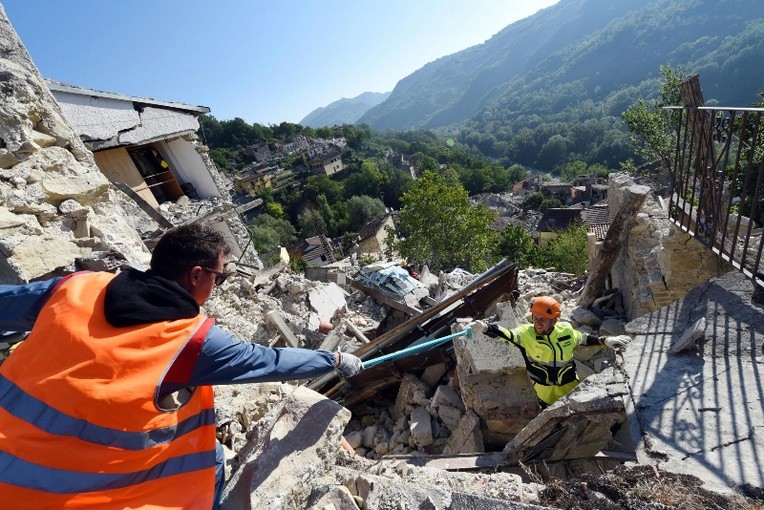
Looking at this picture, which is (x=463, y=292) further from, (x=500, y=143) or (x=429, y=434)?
(x=500, y=143)

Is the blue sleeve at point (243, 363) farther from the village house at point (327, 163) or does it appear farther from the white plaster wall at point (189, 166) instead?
the village house at point (327, 163)

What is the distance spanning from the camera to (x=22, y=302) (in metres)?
1.96

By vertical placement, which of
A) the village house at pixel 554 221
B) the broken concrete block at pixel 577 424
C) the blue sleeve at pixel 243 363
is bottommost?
the village house at pixel 554 221

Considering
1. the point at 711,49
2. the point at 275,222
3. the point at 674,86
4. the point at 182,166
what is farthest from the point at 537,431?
the point at 711,49

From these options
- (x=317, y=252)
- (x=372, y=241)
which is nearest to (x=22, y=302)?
(x=317, y=252)

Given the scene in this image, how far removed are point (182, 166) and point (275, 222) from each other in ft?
123

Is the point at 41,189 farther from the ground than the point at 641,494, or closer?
farther from the ground

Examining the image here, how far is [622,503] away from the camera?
1.87 meters

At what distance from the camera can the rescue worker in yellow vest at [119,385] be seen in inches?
57.6

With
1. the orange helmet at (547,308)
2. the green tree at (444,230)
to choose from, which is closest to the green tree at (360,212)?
A: the green tree at (444,230)

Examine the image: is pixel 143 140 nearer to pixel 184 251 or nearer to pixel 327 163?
pixel 184 251

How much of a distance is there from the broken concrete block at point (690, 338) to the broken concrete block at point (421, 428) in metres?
2.74

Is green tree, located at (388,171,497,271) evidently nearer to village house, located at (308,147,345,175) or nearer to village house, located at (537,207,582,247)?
village house, located at (537,207,582,247)

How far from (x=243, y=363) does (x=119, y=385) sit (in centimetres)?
53
